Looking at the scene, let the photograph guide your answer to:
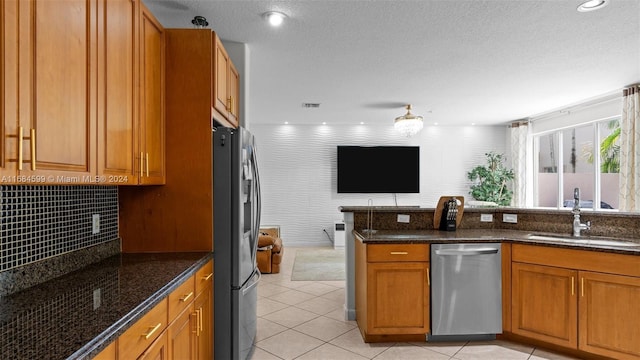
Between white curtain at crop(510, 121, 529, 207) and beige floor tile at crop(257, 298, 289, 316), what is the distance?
583 centimetres

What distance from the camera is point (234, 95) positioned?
299cm

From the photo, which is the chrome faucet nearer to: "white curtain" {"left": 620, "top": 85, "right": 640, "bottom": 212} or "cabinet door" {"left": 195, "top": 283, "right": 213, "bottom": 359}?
"white curtain" {"left": 620, "top": 85, "right": 640, "bottom": 212}

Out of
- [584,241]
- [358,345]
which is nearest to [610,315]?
[584,241]

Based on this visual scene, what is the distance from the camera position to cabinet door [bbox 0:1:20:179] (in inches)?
40.3

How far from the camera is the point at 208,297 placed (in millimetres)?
2164

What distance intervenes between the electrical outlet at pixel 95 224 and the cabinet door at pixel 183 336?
0.75m

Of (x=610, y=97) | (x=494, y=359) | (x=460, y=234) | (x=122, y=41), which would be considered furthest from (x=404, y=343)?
(x=610, y=97)

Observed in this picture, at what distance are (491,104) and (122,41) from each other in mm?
5524

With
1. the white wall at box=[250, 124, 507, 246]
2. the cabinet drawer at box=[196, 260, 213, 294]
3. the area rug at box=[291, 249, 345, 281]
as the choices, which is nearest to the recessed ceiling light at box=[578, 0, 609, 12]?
the cabinet drawer at box=[196, 260, 213, 294]

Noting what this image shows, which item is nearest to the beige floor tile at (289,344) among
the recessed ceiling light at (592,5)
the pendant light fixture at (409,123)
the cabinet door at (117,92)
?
the cabinet door at (117,92)

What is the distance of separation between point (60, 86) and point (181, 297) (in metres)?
1.03

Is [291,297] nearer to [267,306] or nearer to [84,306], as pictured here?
[267,306]

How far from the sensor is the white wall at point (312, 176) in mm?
7410

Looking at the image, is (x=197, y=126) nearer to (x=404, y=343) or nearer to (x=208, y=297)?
(x=208, y=297)
